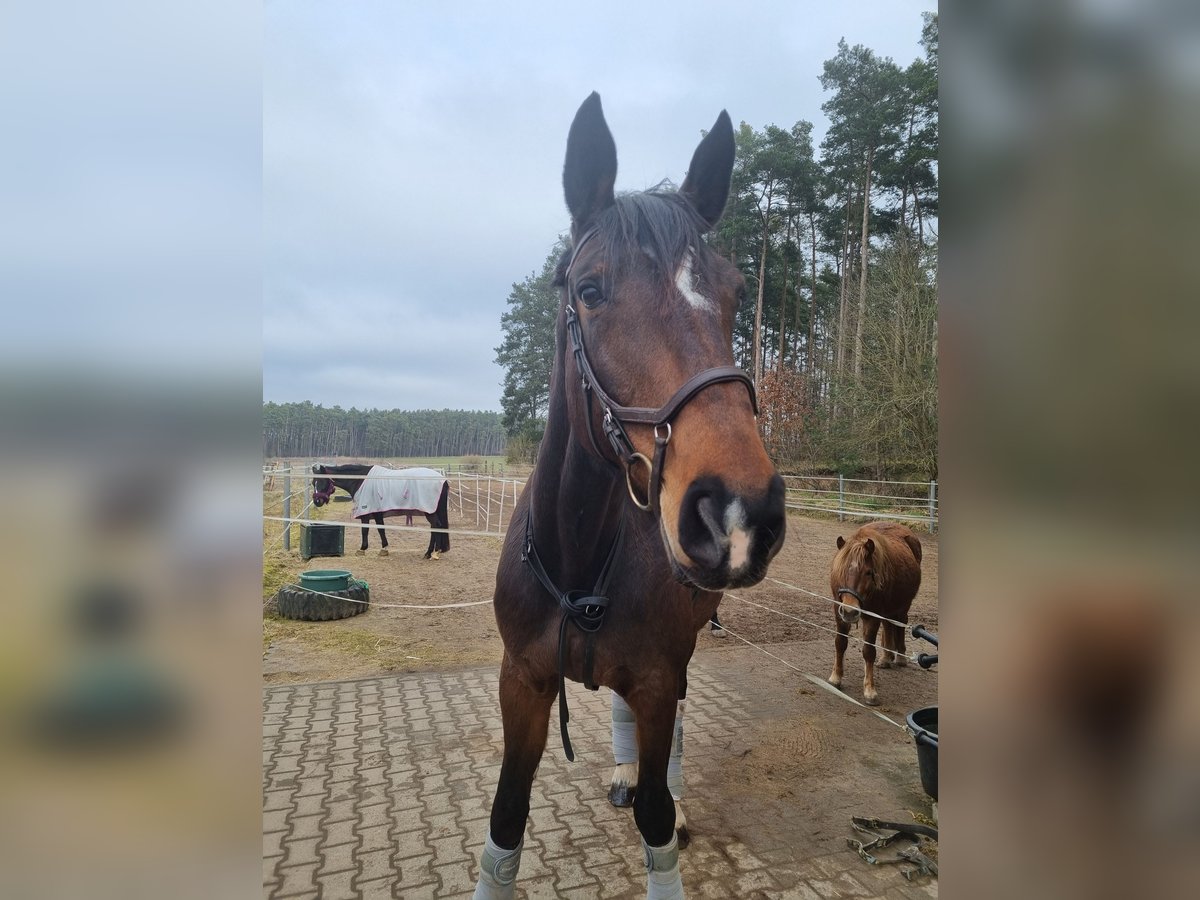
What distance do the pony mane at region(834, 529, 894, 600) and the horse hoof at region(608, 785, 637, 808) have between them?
9.98 feet

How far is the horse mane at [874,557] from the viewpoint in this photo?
5418mm

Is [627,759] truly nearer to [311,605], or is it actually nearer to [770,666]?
[770,666]

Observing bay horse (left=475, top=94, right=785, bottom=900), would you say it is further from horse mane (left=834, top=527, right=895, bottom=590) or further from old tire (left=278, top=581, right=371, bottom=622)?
old tire (left=278, top=581, right=371, bottom=622)

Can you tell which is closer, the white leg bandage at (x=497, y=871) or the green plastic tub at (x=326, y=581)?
the white leg bandage at (x=497, y=871)

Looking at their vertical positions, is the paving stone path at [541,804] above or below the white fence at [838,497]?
below

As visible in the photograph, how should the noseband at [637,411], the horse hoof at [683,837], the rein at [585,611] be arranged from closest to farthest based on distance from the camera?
the noseband at [637,411], the rein at [585,611], the horse hoof at [683,837]

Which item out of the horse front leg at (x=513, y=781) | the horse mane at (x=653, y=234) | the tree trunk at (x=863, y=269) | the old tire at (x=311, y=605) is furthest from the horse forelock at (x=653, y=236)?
the tree trunk at (x=863, y=269)

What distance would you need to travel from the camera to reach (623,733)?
11.5ft

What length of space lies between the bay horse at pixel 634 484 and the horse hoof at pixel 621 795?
1387 millimetres

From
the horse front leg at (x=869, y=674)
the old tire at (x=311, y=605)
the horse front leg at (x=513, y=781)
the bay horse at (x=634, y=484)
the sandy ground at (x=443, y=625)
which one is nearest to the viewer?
the bay horse at (x=634, y=484)

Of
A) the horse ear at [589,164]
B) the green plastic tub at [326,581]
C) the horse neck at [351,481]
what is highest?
the horse ear at [589,164]

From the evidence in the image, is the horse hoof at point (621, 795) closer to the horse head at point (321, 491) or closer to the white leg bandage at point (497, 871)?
the white leg bandage at point (497, 871)
